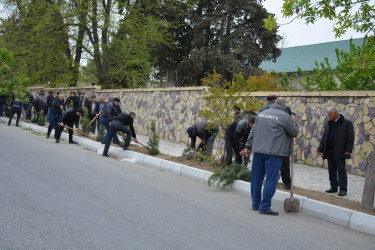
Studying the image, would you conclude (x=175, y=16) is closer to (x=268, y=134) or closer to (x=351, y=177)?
(x=351, y=177)

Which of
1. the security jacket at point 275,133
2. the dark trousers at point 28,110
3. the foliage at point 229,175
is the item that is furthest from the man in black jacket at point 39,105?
the security jacket at point 275,133

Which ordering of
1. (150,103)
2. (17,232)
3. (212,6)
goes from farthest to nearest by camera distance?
(212,6) < (150,103) < (17,232)

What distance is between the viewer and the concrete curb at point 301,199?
663 centimetres

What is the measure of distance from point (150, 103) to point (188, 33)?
12993 mm

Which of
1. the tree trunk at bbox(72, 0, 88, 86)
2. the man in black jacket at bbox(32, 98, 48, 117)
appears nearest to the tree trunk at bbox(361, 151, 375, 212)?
the man in black jacket at bbox(32, 98, 48, 117)

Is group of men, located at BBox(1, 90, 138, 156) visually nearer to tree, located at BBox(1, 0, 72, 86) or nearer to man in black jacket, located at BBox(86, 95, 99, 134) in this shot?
man in black jacket, located at BBox(86, 95, 99, 134)

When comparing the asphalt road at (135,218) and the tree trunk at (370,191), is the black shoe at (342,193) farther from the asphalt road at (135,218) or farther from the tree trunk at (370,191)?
the asphalt road at (135,218)

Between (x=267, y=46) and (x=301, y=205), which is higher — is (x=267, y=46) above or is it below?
above

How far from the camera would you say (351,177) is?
38.4 ft

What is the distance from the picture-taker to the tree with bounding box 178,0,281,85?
30359mm

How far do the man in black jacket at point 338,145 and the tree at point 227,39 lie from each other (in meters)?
21.2

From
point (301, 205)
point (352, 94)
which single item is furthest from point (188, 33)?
A: point (301, 205)

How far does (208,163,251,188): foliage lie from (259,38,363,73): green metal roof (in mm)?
36097

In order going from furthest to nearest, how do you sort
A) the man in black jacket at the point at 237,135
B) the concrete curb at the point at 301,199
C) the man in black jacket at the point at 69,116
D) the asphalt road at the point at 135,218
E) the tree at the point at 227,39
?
the tree at the point at 227,39 < the man in black jacket at the point at 69,116 < the man in black jacket at the point at 237,135 < the concrete curb at the point at 301,199 < the asphalt road at the point at 135,218
